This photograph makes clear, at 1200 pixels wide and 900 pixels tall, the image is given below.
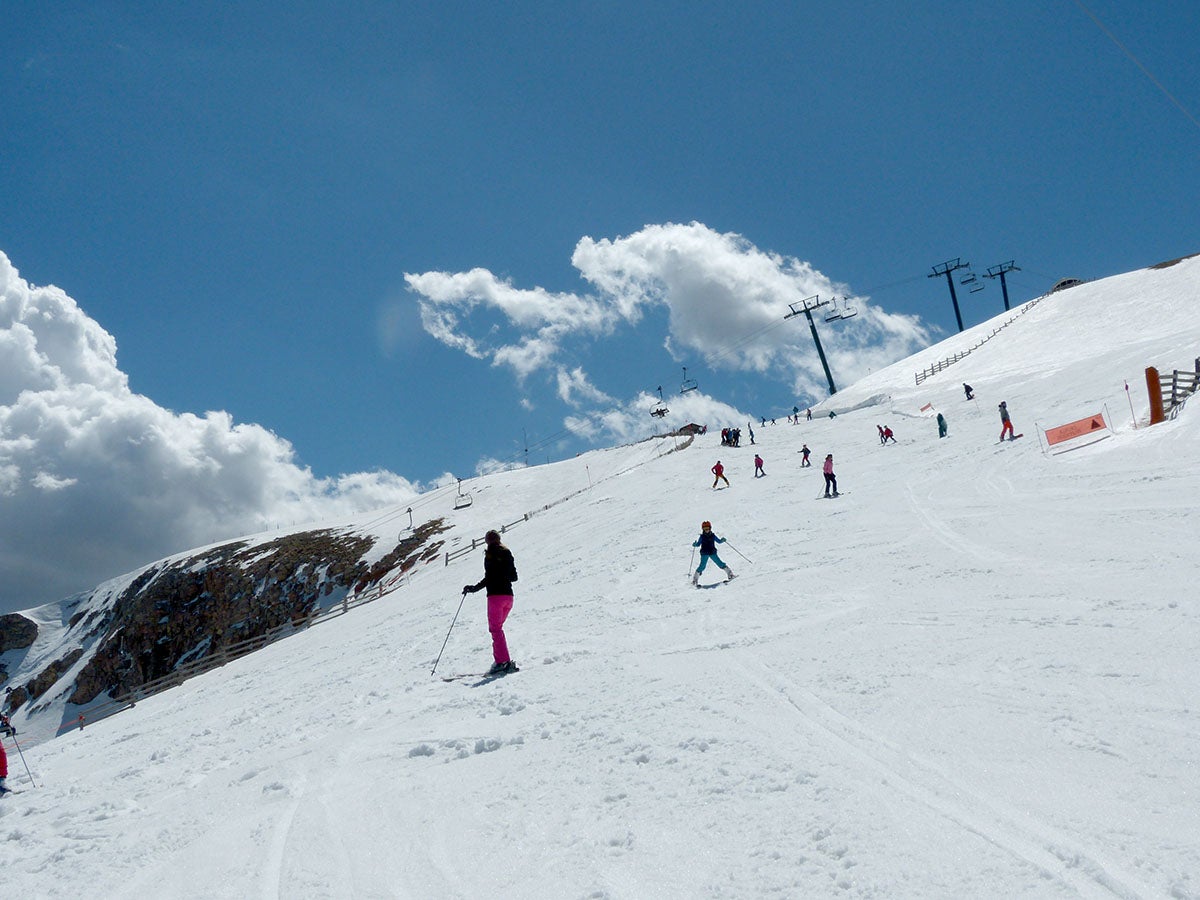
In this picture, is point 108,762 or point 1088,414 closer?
point 108,762

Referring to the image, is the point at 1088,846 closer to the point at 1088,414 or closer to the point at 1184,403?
the point at 1184,403

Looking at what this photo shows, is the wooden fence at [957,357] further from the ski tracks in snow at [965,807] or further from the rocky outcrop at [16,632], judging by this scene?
the rocky outcrop at [16,632]

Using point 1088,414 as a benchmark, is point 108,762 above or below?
below

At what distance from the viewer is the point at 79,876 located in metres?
5.18

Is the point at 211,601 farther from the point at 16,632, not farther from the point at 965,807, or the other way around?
the point at 965,807

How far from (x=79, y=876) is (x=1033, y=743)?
658cm

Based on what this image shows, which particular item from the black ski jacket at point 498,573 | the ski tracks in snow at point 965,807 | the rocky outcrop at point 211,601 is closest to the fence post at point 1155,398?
the black ski jacket at point 498,573

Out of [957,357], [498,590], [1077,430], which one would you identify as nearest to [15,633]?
[957,357]

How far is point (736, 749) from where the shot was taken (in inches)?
215

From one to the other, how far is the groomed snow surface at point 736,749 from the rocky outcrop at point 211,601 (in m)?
54.2

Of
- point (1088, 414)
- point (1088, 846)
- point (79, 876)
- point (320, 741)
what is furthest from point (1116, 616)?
point (1088, 414)

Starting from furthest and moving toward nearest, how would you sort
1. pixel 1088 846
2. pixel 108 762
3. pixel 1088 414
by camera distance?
pixel 1088 414 → pixel 108 762 → pixel 1088 846

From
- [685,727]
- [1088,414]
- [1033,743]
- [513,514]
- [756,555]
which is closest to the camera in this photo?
[1033,743]

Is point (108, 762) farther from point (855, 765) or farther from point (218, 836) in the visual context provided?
point (855, 765)
